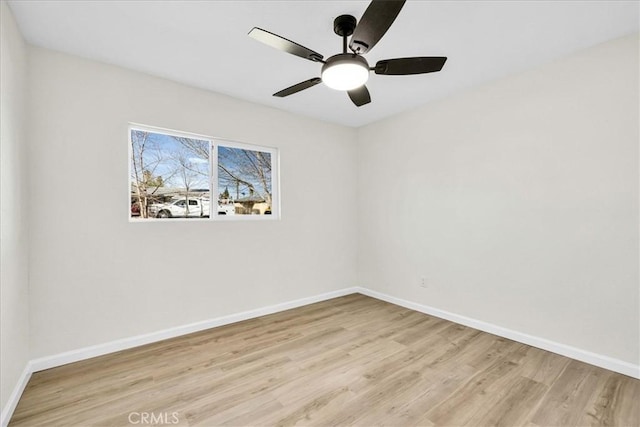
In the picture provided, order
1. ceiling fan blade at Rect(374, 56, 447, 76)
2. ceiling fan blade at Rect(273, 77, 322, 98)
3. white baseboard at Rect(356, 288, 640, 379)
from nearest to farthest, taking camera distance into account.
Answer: ceiling fan blade at Rect(374, 56, 447, 76) → ceiling fan blade at Rect(273, 77, 322, 98) → white baseboard at Rect(356, 288, 640, 379)

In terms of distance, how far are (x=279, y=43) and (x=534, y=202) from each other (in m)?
2.51

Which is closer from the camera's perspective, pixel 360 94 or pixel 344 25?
pixel 344 25

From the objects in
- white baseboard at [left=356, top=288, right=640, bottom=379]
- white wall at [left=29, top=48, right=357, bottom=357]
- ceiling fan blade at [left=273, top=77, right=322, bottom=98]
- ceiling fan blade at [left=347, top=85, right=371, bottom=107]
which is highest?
ceiling fan blade at [left=273, top=77, right=322, bottom=98]

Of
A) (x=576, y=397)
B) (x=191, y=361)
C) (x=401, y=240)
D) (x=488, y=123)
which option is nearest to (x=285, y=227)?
(x=401, y=240)

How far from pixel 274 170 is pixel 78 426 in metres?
2.78

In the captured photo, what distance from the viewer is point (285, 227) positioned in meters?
3.62

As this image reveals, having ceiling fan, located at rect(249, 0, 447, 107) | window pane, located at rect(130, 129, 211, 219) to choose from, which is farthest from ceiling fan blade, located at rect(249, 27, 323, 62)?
window pane, located at rect(130, 129, 211, 219)

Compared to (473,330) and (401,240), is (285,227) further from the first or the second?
(473,330)

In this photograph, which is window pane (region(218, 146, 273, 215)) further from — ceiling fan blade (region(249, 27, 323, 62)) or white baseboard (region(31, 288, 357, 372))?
ceiling fan blade (region(249, 27, 323, 62))

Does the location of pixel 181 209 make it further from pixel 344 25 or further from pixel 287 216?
pixel 344 25

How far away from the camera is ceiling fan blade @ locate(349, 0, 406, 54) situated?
1.32 metres

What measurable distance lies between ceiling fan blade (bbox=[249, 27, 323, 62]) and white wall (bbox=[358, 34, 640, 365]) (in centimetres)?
207

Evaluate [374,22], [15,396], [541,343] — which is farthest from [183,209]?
[541,343]

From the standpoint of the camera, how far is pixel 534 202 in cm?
257
